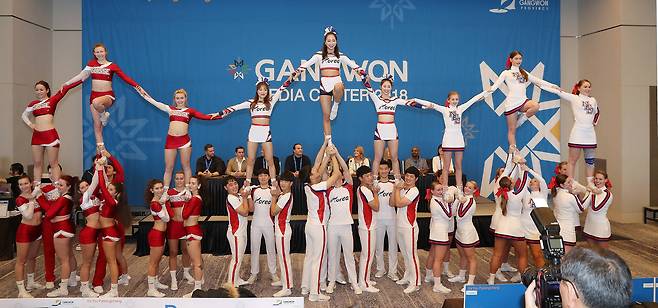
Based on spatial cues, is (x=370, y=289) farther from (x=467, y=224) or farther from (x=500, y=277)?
(x=500, y=277)

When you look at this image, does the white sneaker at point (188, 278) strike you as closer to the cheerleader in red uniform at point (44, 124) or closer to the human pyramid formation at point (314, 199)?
the human pyramid formation at point (314, 199)

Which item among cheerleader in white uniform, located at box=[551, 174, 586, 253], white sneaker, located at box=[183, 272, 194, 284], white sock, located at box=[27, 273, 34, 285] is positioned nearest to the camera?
cheerleader in white uniform, located at box=[551, 174, 586, 253]

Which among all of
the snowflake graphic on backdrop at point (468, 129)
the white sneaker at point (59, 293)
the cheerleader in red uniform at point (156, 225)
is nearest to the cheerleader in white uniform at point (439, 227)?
the cheerleader in red uniform at point (156, 225)

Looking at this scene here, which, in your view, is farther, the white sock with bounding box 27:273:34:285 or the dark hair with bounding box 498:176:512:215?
the white sock with bounding box 27:273:34:285

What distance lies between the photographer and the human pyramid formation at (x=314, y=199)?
6641 millimetres

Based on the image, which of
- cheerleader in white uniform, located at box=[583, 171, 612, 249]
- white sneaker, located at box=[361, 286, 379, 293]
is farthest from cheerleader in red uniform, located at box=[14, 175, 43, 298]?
cheerleader in white uniform, located at box=[583, 171, 612, 249]

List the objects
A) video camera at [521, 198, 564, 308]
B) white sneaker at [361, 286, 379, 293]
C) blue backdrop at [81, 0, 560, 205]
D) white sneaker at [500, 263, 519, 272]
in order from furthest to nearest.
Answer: blue backdrop at [81, 0, 560, 205]
white sneaker at [500, 263, 519, 272]
white sneaker at [361, 286, 379, 293]
video camera at [521, 198, 564, 308]

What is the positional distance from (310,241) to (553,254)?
4454mm

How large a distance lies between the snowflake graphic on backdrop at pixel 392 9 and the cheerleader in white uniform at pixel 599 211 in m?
6.42

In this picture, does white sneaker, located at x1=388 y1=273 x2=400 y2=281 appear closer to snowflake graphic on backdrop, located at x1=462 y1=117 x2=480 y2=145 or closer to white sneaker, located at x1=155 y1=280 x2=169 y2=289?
white sneaker, located at x1=155 y1=280 x2=169 y2=289

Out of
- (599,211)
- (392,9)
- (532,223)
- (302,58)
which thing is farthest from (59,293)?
(392,9)

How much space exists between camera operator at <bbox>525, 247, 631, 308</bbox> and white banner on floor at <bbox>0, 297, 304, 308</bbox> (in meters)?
1.48

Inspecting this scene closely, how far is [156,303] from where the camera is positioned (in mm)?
3229

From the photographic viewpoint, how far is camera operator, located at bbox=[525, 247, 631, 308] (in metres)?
2.13
